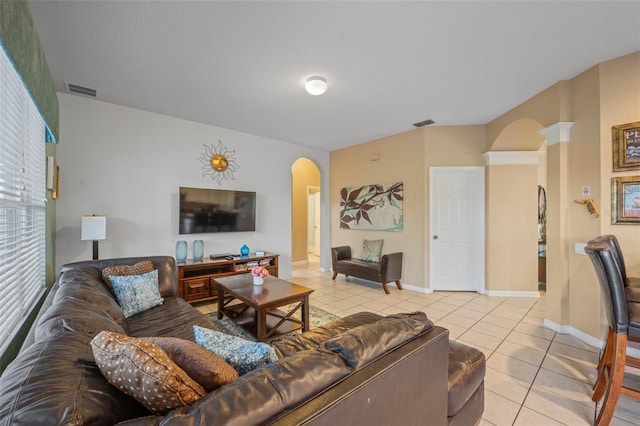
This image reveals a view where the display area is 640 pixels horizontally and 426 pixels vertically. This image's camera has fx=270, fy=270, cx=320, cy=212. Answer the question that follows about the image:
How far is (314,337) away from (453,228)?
3.42m

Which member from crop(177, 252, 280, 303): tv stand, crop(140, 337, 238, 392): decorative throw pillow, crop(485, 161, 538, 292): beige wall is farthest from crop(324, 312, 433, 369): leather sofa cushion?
crop(485, 161, 538, 292): beige wall

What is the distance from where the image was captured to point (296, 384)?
79 centimetres

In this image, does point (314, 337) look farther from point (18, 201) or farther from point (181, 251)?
point (181, 251)

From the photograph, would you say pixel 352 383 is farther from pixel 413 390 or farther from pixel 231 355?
pixel 231 355

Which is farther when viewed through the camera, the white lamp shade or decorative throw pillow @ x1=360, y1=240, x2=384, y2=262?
decorative throw pillow @ x1=360, y1=240, x2=384, y2=262

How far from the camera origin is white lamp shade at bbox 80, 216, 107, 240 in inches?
112

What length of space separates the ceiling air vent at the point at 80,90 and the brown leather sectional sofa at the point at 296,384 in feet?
8.43

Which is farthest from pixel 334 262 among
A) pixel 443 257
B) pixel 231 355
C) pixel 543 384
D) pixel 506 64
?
pixel 231 355

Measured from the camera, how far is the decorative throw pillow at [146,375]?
2.41 ft

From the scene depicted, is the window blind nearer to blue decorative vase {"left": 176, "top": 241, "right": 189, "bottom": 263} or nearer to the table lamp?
the table lamp

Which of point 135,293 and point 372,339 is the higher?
point 372,339

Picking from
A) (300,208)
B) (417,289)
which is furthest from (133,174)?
(417,289)

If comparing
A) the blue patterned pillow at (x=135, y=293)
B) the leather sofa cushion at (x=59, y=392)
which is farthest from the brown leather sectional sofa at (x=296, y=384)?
the blue patterned pillow at (x=135, y=293)

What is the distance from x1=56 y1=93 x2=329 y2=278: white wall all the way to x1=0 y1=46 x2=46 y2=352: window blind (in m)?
0.85
